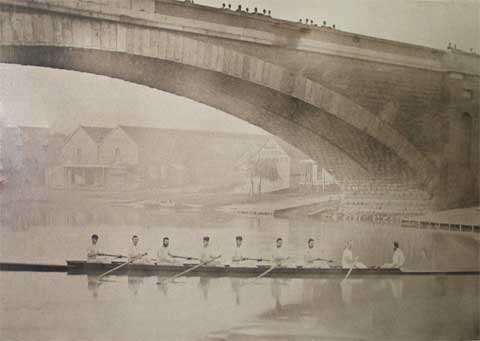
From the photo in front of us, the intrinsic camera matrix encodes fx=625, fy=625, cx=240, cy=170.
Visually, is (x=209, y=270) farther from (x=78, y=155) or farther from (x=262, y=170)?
(x=78, y=155)

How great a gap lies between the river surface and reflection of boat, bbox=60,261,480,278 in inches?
1.0

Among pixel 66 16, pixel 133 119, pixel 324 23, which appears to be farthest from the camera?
pixel 324 23

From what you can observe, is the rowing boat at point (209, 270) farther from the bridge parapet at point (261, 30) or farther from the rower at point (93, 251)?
the bridge parapet at point (261, 30)

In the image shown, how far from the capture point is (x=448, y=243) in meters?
2.62

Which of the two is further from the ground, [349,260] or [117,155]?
[117,155]

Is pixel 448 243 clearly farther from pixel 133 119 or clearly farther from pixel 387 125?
pixel 133 119

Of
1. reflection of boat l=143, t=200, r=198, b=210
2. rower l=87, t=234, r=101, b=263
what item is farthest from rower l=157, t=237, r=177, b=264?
rower l=87, t=234, r=101, b=263

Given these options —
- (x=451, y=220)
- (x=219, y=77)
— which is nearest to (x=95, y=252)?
(x=219, y=77)

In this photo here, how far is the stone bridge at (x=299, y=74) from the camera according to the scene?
221cm

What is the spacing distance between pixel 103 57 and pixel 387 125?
3.82 feet

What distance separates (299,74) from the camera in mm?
2467

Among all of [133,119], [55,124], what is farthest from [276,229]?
[55,124]

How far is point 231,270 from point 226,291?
82 mm

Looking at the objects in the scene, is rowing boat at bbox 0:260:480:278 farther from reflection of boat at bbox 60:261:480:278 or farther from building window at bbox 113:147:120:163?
building window at bbox 113:147:120:163
